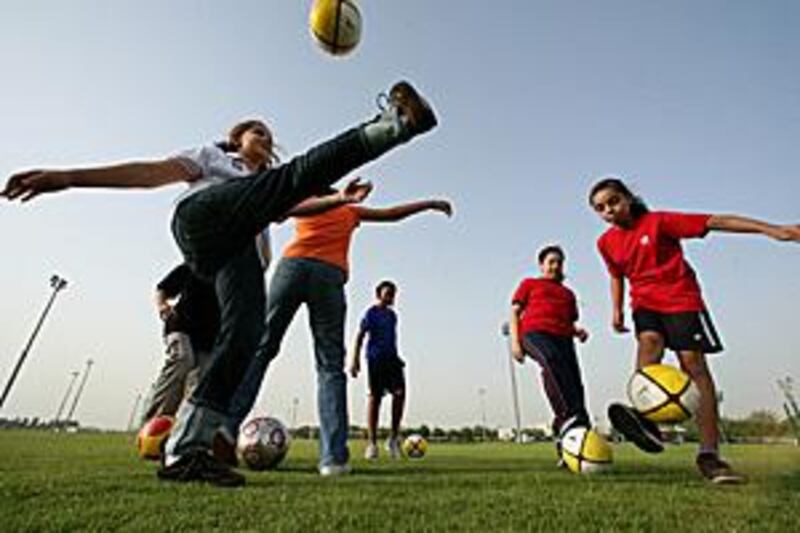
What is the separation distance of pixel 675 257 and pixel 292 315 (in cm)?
309

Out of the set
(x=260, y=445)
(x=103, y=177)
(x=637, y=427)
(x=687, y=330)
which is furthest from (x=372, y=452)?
(x=103, y=177)

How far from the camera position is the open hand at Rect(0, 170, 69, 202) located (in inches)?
113

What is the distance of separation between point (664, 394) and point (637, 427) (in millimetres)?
338

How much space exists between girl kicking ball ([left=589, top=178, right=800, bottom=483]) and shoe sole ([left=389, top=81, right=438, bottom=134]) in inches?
105

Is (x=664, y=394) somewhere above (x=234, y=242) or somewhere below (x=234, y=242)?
below

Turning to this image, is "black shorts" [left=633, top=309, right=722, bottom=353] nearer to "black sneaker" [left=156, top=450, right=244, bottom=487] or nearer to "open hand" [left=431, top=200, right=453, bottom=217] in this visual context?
"open hand" [left=431, top=200, right=453, bottom=217]

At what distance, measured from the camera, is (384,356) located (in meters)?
8.89

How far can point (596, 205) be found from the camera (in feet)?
17.0

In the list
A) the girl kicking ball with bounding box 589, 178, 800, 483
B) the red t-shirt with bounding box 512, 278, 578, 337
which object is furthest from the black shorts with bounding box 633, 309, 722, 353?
the red t-shirt with bounding box 512, 278, 578, 337

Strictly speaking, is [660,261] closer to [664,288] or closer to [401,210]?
[664,288]

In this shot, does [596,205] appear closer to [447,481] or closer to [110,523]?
[447,481]

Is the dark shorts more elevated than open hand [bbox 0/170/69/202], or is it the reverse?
the dark shorts

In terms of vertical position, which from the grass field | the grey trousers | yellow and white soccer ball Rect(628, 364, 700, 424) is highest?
the grey trousers

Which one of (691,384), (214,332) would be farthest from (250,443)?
(691,384)
